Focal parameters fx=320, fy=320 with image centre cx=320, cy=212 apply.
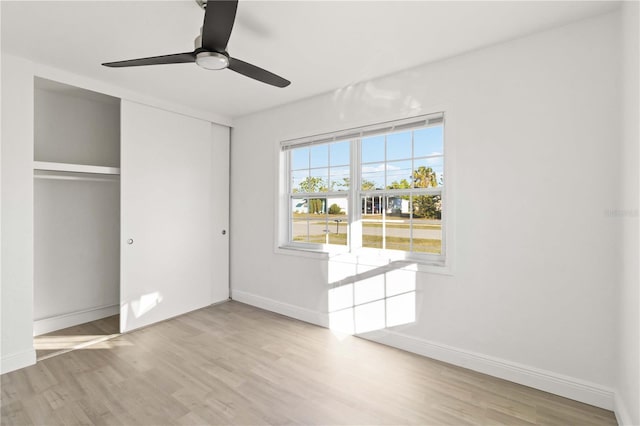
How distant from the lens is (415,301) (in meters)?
2.97

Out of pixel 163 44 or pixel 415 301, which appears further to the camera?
pixel 415 301

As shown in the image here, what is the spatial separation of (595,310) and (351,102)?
8.86 feet

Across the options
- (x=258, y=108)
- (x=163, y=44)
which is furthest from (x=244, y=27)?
(x=258, y=108)

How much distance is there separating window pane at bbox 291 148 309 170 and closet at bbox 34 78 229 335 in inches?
46.3

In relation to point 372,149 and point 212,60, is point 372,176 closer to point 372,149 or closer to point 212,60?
point 372,149

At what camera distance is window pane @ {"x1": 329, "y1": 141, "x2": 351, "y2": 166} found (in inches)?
142

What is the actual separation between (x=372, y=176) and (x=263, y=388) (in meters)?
2.22

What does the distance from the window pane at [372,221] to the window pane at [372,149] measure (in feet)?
1.37

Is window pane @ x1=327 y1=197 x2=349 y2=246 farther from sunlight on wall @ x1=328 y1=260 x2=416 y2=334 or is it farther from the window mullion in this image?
sunlight on wall @ x1=328 y1=260 x2=416 y2=334

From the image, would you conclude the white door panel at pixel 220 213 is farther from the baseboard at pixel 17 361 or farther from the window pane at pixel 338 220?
the baseboard at pixel 17 361

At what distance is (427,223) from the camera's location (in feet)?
10.0

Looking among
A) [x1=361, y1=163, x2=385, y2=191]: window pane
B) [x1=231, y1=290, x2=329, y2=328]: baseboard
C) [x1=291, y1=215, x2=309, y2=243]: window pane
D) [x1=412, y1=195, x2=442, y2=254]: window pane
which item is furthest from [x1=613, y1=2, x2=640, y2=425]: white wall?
[x1=291, y1=215, x2=309, y2=243]: window pane

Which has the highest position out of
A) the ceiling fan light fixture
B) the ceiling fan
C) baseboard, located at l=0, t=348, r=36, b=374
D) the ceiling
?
the ceiling

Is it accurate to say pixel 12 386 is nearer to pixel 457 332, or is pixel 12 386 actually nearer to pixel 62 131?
pixel 62 131
